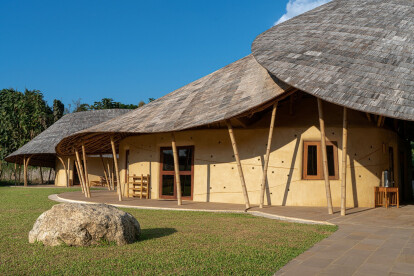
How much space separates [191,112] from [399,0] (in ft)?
28.0

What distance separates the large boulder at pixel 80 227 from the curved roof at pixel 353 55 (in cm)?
560

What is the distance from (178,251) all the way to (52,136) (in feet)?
84.7

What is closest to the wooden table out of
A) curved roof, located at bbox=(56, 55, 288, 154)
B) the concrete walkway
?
the concrete walkway

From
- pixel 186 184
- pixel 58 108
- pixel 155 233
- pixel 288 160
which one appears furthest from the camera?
pixel 58 108

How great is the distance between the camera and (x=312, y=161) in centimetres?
1166

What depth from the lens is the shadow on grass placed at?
640cm

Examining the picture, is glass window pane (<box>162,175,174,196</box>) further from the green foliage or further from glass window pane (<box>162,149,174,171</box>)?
the green foliage

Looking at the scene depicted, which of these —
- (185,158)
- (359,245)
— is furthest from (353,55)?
(185,158)

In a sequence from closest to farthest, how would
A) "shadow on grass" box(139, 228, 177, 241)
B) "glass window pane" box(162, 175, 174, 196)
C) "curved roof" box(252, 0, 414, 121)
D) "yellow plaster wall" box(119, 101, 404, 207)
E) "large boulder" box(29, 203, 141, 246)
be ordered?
"large boulder" box(29, 203, 141, 246)
"shadow on grass" box(139, 228, 177, 241)
"curved roof" box(252, 0, 414, 121)
"yellow plaster wall" box(119, 101, 404, 207)
"glass window pane" box(162, 175, 174, 196)

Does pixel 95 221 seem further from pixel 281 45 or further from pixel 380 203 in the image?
pixel 380 203

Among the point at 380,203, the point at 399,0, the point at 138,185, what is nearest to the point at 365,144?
the point at 380,203

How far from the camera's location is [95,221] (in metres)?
5.50

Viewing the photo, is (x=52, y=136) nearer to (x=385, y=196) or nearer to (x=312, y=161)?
(x=312, y=161)

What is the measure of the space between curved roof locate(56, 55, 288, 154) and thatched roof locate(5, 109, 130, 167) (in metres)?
12.5
